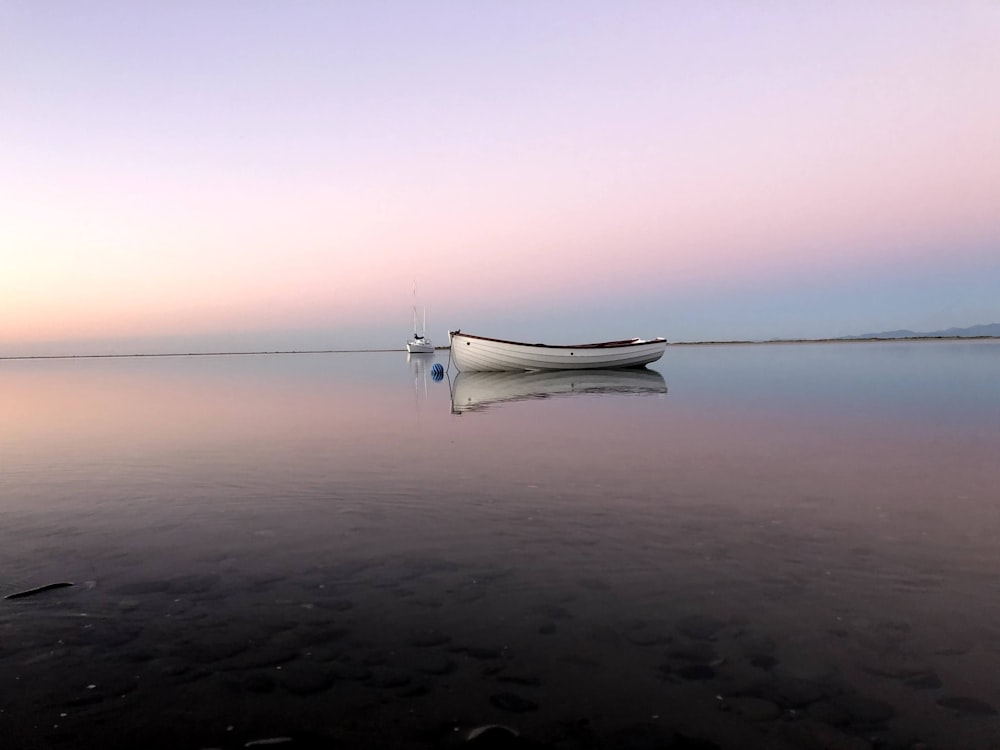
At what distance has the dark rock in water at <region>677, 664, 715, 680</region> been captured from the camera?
5.36 meters

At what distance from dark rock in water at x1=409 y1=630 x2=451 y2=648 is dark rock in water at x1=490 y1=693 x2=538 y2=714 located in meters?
1.12

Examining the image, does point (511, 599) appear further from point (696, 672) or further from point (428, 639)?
point (696, 672)

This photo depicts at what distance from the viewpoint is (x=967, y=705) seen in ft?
15.9

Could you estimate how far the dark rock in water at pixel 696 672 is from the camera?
211 inches

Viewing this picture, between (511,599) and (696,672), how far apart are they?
2327 millimetres

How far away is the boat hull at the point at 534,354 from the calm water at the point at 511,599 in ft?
128

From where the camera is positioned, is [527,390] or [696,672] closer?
[696,672]

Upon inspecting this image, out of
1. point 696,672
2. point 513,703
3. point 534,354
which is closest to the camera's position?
point 513,703

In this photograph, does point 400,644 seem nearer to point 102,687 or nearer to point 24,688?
point 102,687

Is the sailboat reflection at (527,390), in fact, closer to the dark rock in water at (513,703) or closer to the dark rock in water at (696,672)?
the dark rock in water at (696,672)

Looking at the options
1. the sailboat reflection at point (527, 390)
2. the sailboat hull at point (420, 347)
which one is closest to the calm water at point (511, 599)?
the sailboat reflection at point (527, 390)

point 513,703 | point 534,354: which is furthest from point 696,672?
point 534,354

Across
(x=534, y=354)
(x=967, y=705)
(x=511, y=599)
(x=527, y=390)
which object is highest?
(x=534, y=354)

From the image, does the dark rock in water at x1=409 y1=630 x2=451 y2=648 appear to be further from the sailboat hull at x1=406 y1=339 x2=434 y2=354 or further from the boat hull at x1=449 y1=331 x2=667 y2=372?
the sailboat hull at x1=406 y1=339 x2=434 y2=354
